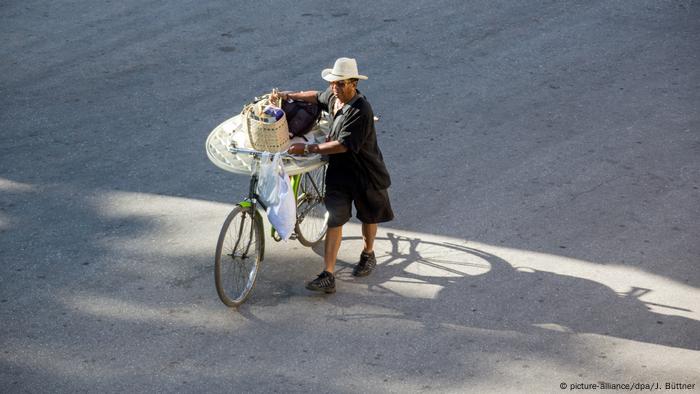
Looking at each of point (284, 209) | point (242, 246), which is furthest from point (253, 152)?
point (242, 246)

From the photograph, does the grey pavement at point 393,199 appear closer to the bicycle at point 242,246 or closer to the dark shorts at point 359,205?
the bicycle at point 242,246

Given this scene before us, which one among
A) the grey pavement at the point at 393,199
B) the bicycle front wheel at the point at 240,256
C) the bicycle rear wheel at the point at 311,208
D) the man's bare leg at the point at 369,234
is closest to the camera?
the grey pavement at the point at 393,199

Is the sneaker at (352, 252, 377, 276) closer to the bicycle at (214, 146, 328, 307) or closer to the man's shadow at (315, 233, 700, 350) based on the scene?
the man's shadow at (315, 233, 700, 350)

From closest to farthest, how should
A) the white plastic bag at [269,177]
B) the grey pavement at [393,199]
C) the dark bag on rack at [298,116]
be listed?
the grey pavement at [393,199] < the white plastic bag at [269,177] < the dark bag on rack at [298,116]

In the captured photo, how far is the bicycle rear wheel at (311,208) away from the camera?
7.67m

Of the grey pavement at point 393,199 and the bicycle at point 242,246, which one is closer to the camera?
the grey pavement at point 393,199

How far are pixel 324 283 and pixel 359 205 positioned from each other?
667 millimetres

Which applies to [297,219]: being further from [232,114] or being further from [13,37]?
[13,37]

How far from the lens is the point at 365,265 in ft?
24.7

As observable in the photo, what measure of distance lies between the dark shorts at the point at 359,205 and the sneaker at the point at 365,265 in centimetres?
31

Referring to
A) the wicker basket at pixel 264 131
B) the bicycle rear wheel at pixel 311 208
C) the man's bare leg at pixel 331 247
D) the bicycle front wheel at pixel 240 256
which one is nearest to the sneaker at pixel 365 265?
the man's bare leg at pixel 331 247

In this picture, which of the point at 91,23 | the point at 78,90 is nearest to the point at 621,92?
the point at 78,90

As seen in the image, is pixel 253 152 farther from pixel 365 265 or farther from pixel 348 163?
pixel 365 265

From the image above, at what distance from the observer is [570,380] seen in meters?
6.27
